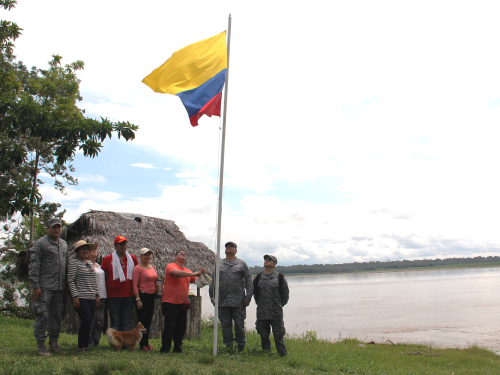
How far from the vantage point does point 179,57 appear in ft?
22.4

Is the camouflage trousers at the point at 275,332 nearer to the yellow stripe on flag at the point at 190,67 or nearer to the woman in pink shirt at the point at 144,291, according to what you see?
the woman in pink shirt at the point at 144,291

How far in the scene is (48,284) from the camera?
18.6ft

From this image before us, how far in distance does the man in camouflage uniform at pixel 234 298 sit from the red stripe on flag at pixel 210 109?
2.35 m

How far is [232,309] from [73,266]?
2640 millimetres

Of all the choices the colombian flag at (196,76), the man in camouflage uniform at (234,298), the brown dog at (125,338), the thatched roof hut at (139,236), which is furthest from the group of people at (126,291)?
the thatched roof hut at (139,236)

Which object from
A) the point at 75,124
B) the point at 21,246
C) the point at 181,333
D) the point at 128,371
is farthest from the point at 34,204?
the point at 21,246

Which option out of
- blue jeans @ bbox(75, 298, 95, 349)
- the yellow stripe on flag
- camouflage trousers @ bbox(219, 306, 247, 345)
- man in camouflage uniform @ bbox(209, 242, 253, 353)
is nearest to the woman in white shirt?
blue jeans @ bbox(75, 298, 95, 349)

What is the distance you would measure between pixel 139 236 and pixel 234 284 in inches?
237

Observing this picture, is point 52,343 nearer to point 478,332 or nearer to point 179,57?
point 179,57

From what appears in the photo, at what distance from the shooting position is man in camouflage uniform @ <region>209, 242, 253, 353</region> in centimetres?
658

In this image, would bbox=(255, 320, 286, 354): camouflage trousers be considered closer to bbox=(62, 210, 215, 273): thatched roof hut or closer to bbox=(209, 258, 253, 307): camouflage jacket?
bbox=(209, 258, 253, 307): camouflage jacket

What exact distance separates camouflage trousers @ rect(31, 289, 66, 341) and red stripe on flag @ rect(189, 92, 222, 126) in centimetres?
333

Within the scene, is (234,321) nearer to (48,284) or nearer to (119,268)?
(119,268)

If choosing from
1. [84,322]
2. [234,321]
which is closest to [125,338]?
[84,322]
